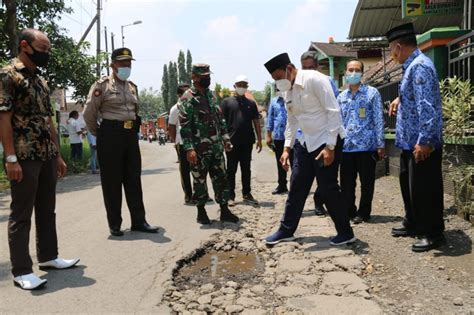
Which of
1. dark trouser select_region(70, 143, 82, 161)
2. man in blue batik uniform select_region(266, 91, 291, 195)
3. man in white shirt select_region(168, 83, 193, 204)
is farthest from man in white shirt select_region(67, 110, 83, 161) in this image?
man in blue batik uniform select_region(266, 91, 291, 195)

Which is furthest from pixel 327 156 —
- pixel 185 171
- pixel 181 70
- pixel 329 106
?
pixel 181 70

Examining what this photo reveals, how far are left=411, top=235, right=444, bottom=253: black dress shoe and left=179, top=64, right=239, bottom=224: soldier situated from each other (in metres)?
2.32

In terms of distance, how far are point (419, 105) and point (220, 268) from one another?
228cm

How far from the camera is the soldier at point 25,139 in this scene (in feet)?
11.5

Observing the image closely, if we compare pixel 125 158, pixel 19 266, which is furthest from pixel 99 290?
pixel 125 158

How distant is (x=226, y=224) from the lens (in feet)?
18.9

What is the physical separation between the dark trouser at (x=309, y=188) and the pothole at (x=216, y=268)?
594 mm

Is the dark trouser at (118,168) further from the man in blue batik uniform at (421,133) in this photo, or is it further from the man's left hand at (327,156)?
the man in blue batik uniform at (421,133)

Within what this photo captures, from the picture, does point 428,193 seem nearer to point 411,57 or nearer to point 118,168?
point 411,57

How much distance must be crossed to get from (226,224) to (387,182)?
3628mm

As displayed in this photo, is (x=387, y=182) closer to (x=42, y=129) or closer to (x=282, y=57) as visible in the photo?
(x=282, y=57)

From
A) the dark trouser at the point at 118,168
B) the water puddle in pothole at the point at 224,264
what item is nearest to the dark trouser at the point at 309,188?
the water puddle in pothole at the point at 224,264

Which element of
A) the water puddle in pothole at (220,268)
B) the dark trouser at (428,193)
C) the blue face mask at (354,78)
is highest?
the blue face mask at (354,78)

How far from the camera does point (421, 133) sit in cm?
400
